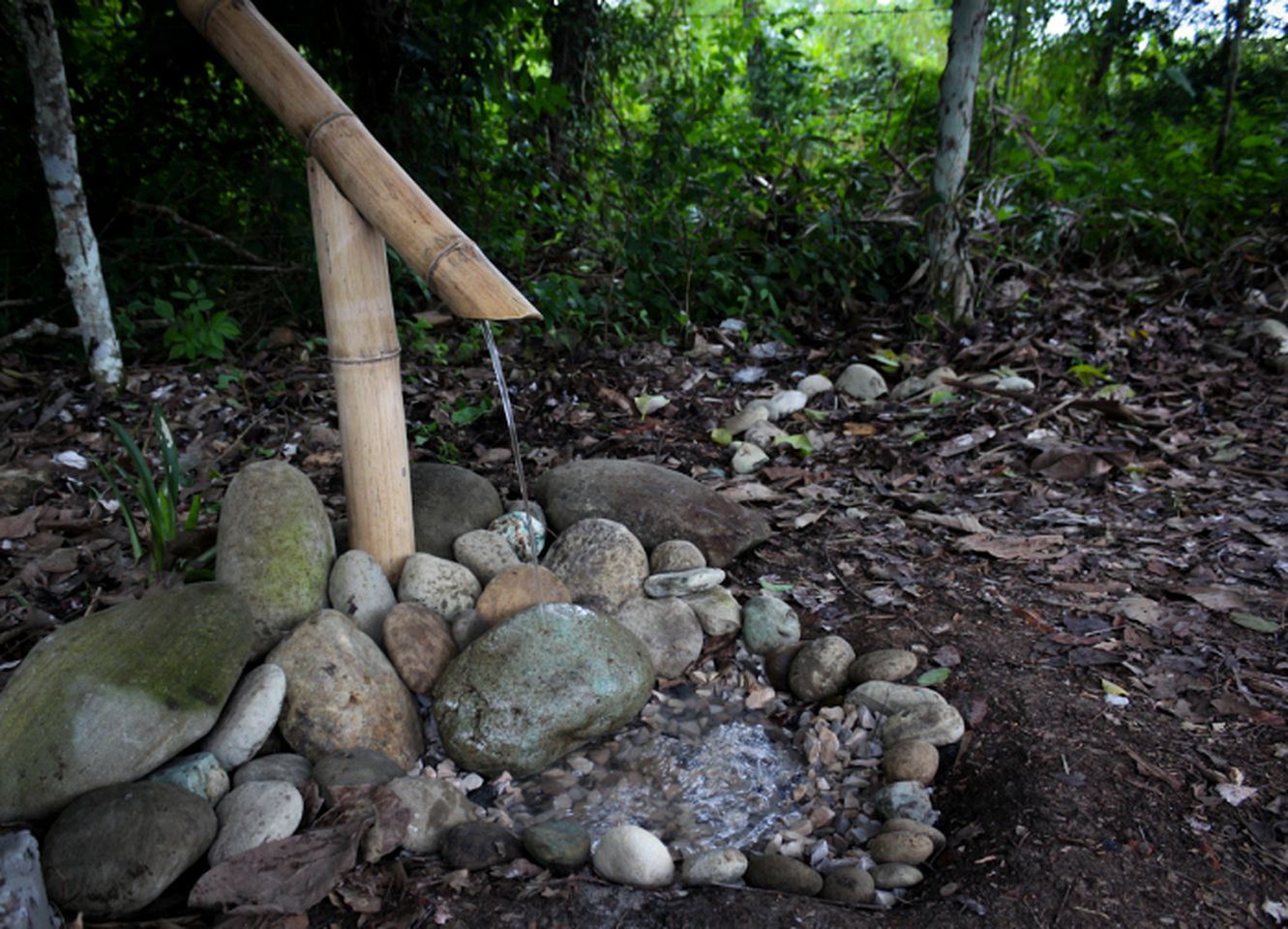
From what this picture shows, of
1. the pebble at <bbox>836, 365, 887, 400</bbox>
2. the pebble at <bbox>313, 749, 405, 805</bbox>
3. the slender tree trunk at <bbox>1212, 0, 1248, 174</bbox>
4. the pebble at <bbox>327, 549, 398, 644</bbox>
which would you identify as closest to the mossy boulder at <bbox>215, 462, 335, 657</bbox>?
the pebble at <bbox>327, 549, 398, 644</bbox>

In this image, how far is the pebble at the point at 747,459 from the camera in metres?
3.92

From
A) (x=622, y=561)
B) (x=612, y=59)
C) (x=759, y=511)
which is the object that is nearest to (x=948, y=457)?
(x=759, y=511)

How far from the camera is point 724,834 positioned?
224 centimetres

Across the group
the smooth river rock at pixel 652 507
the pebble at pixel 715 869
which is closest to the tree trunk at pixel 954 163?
the smooth river rock at pixel 652 507

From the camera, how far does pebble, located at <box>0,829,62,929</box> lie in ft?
5.36

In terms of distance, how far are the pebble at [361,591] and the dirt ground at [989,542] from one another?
21.8 inches

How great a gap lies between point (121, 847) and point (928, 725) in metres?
1.82

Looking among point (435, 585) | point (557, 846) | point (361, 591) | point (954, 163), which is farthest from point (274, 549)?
point (954, 163)

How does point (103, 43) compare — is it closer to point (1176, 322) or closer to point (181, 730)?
point (181, 730)

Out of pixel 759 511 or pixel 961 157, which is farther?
pixel 961 157

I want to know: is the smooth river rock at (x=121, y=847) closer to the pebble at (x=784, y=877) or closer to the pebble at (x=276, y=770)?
the pebble at (x=276, y=770)

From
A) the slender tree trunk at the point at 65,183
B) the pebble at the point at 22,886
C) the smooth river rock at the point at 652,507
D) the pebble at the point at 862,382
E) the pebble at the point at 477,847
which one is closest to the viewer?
the pebble at the point at 22,886

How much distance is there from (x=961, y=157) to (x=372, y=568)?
3.87 meters

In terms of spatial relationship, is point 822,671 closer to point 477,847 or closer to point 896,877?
point 896,877
